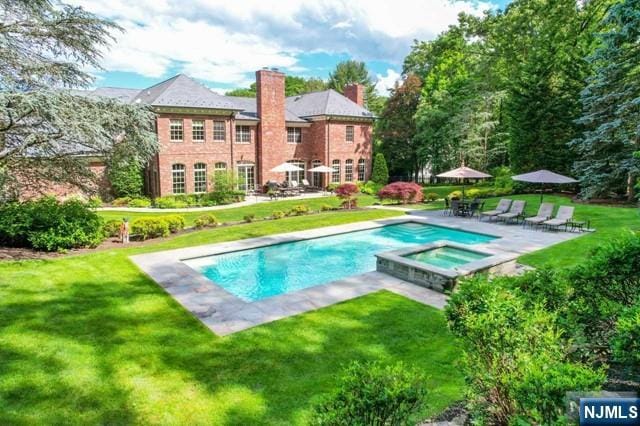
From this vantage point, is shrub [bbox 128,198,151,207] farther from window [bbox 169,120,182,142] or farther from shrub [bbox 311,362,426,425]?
shrub [bbox 311,362,426,425]

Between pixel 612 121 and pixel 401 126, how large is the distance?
57.0ft

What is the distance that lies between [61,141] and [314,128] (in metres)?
21.3

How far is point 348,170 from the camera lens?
31.2 metres

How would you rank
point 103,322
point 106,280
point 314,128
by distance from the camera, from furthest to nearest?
point 314,128 < point 106,280 < point 103,322

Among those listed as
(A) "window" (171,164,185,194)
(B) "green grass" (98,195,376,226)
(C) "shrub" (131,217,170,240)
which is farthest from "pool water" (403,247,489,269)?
(A) "window" (171,164,185,194)

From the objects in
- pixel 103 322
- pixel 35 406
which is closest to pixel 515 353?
pixel 35 406

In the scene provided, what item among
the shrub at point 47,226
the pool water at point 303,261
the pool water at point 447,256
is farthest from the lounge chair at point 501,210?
the shrub at point 47,226

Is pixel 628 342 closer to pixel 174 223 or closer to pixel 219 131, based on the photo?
pixel 174 223

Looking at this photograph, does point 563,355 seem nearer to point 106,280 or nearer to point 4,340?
point 4,340

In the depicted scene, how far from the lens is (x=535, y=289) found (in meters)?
4.62

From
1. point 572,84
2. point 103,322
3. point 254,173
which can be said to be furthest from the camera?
point 254,173

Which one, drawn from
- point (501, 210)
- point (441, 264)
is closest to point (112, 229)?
point (441, 264)

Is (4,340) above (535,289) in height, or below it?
below

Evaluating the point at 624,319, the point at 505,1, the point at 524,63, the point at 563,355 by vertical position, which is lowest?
the point at 563,355
